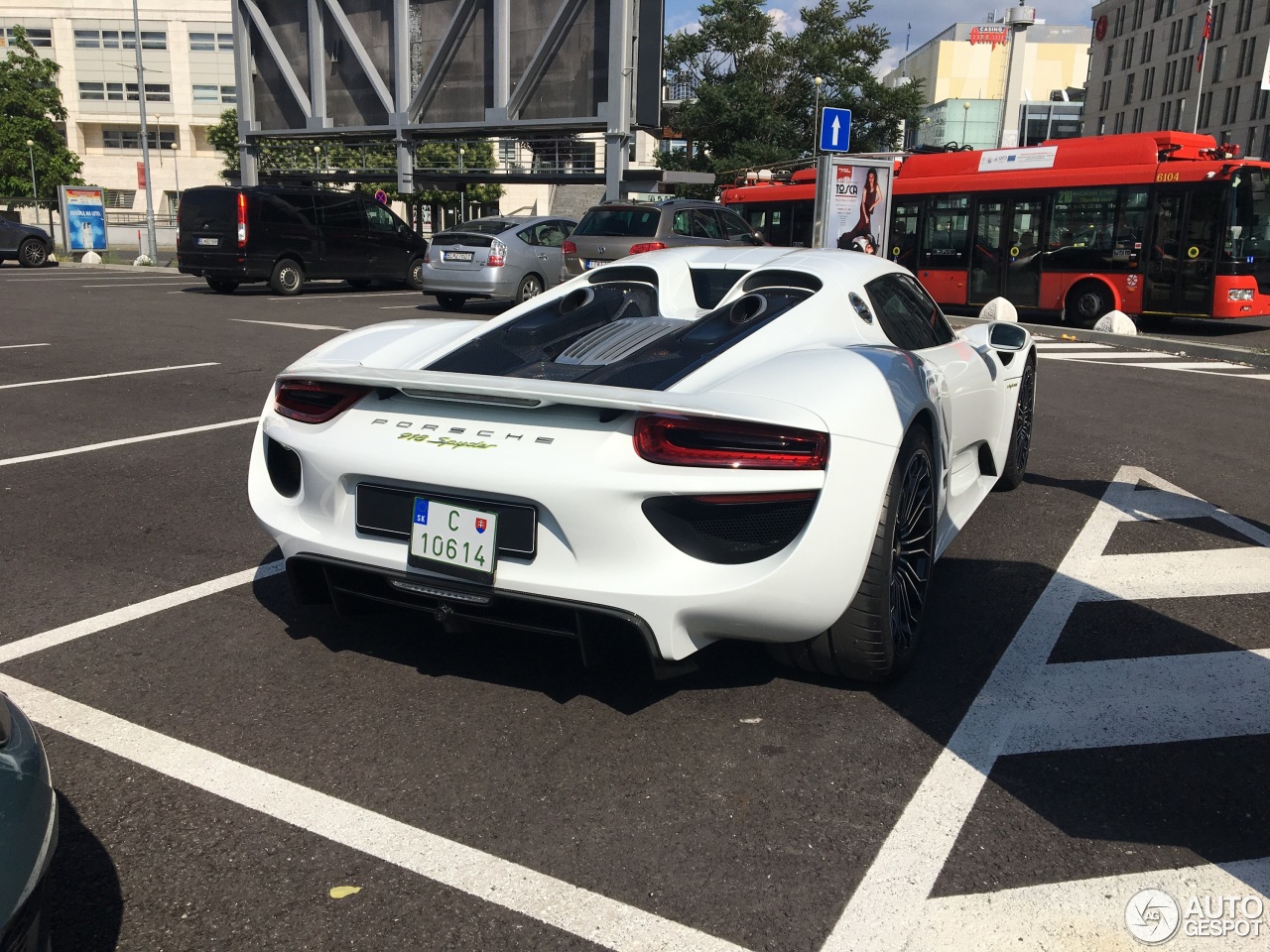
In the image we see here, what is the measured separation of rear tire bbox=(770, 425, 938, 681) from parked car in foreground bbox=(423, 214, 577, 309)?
12714mm

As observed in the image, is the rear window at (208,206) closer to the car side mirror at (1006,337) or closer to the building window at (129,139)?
the car side mirror at (1006,337)

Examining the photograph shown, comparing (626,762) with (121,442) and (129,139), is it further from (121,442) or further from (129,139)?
(129,139)

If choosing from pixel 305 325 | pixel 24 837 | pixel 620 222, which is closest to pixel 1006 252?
pixel 620 222

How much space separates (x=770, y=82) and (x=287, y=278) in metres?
28.6

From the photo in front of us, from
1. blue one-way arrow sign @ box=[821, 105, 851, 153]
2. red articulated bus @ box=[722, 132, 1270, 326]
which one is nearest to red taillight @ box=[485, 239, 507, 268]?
blue one-way arrow sign @ box=[821, 105, 851, 153]

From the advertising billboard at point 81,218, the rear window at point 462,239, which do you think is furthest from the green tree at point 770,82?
the rear window at point 462,239

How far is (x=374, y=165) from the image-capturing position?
69.1m

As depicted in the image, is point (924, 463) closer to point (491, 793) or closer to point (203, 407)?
point (491, 793)

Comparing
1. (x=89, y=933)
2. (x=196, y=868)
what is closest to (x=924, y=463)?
(x=196, y=868)

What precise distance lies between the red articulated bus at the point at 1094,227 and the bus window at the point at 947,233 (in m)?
0.02

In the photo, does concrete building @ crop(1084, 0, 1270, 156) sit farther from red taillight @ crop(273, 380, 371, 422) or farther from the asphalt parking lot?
red taillight @ crop(273, 380, 371, 422)

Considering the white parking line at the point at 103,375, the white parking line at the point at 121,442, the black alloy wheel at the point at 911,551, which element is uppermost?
the black alloy wheel at the point at 911,551

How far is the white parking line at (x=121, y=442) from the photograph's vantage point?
6.02 meters

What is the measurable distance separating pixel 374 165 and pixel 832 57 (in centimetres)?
3650
